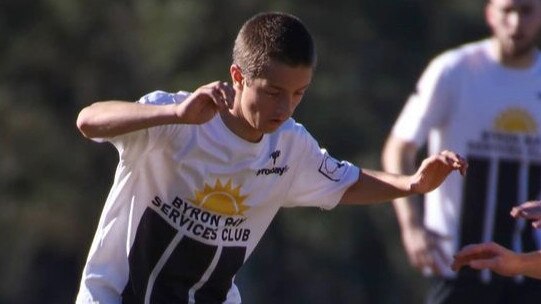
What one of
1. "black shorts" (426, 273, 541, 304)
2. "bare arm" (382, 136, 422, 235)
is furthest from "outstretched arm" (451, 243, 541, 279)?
"bare arm" (382, 136, 422, 235)

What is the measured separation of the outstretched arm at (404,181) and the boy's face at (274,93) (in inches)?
20.6

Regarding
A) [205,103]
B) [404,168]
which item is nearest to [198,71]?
[404,168]

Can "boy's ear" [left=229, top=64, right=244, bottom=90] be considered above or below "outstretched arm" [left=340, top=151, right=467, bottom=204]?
above

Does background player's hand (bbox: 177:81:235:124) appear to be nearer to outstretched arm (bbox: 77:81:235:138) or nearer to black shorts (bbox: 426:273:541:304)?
outstretched arm (bbox: 77:81:235:138)

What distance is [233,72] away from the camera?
20.7 feet

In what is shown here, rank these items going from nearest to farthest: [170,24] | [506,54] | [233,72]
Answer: [233,72]
[506,54]
[170,24]

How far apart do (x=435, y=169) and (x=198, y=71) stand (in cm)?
1247

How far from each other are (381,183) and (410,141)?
2.16 meters

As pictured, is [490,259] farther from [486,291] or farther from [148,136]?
[486,291]

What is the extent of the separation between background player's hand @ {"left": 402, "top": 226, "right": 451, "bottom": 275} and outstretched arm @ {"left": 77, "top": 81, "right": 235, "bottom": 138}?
9.57ft

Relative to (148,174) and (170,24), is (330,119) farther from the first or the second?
(148,174)

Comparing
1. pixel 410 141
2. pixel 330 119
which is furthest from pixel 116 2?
pixel 410 141

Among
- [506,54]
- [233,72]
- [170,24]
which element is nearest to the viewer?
[233,72]

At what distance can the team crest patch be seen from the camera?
6.70m
